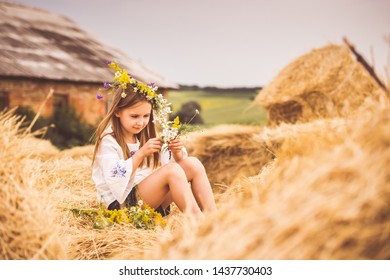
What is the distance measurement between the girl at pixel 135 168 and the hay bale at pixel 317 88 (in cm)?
283

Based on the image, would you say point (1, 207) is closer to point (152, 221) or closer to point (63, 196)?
point (152, 221)

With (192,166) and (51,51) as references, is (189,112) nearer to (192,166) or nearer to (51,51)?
(51,51)

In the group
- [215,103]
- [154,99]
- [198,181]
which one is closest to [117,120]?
[154,99]

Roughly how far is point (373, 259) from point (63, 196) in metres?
2.29

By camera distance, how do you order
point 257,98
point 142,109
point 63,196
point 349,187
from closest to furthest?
point 349,187 → point 142,109 → point 63,196 → point 257,98

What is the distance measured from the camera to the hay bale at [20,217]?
155 centimetres

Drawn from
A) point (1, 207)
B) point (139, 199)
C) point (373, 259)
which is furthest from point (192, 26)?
point (373, 259)

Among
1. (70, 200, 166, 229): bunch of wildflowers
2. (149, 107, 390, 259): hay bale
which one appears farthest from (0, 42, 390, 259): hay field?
(70, 200, 166, 229): bunch of wildflowers

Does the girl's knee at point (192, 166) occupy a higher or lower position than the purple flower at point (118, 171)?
higher

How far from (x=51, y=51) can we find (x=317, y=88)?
9759mm

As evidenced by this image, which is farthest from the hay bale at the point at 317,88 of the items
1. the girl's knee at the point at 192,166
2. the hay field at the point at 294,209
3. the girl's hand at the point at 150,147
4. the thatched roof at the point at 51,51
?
the thatched roof at the point at 51,51

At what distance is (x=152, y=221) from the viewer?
101 inches

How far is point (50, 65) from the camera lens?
1191 centimetres

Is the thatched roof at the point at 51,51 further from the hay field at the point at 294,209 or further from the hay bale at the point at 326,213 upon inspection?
the hay bale at the point at 326,213
